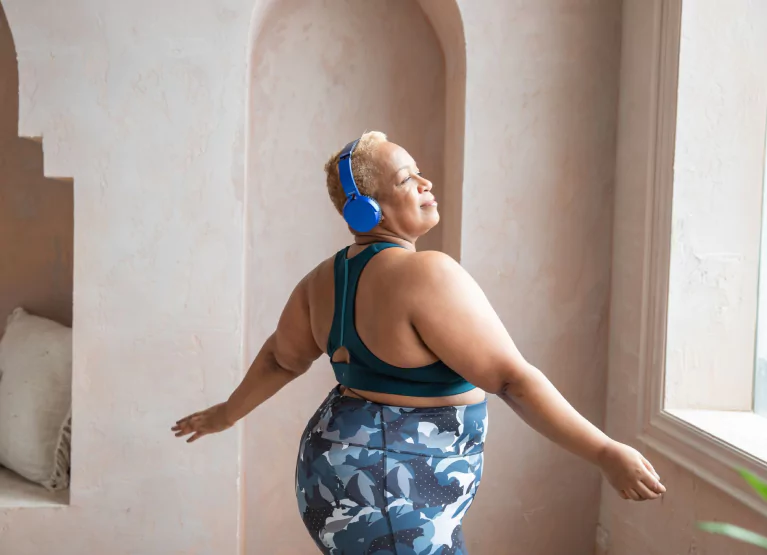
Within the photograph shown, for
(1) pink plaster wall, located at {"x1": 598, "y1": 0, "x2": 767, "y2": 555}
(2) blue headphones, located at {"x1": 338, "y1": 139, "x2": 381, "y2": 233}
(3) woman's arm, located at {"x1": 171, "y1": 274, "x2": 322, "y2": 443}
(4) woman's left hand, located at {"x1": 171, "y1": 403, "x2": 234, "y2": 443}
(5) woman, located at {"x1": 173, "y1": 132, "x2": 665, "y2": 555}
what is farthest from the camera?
(1) pink plaster wall, located at {"x1": 598, "y1": 0, "x2": 767, "y2": 555}

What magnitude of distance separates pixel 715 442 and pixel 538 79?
1351 mm

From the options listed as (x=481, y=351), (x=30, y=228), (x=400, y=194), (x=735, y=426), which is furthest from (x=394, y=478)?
(x=30, y=228)

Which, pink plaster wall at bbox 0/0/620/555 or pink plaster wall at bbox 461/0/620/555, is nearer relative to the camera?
pink plaster wall at bbox 0/0/620/555

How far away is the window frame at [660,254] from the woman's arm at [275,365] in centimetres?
114

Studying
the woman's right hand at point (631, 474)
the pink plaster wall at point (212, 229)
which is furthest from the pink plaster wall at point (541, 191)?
the woman's right hand at point (631, 474)

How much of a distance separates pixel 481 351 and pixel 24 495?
2.01 meters

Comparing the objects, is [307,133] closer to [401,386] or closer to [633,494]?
[401,386]

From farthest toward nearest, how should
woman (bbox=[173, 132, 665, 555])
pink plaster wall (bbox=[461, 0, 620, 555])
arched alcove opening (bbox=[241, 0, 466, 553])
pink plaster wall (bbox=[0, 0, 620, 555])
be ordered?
arched alcove opening (bbox=[241, 0, 466, 553]) < pink plaster wall (bbox=[461, 0, 620, 555]) < pink plaster wall (bbox=[0, 0, 620, 555]) < woman (bbox=[173, 132, 665, 555])

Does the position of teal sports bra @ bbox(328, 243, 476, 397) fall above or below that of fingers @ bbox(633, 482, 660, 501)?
above

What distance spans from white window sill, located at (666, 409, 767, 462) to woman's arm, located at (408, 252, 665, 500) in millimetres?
765

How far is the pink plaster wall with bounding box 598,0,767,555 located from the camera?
2273mm

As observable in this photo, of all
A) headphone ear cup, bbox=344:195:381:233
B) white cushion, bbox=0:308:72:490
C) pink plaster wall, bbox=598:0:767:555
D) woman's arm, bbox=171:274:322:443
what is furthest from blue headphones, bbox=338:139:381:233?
white cushion, bbox=0:308:72:490

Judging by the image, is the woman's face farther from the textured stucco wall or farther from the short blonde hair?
the textured stucco wall

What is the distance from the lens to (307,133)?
3023 millimetres
